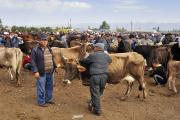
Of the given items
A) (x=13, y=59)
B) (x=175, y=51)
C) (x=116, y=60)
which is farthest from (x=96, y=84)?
(x=175, y=51)

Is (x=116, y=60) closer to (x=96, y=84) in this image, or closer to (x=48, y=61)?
(x=96, y=84)

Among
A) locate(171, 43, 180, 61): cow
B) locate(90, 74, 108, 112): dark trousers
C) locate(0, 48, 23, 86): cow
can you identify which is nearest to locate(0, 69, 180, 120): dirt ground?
locate(90, 74, 108, 112): dark trousers

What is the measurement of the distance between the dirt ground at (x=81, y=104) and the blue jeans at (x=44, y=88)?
234 millimetres

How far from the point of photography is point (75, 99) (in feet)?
37.6

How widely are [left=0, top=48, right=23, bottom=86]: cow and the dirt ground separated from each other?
58 centimetres

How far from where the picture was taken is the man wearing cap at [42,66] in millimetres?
9977

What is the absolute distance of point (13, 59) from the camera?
1377 centimetres

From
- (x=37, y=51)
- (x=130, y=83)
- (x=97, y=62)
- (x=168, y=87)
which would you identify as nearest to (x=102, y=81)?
(x=97, y=62)

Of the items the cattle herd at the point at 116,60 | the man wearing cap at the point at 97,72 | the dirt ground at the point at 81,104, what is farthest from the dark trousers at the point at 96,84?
the cattle herd at the point at 116,60

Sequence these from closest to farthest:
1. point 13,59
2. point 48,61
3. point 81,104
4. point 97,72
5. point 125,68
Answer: point 97,72
point 48,61
point 81,104
point 125,68
point 13,59

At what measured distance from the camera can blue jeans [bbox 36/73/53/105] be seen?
1006 centimetres

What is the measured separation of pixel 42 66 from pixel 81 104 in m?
1.69

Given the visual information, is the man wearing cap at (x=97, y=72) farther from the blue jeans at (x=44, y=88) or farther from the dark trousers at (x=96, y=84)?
the blue jeans at (x=44, y=88)

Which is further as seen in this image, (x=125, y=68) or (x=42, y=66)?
(x=125, y=68)
